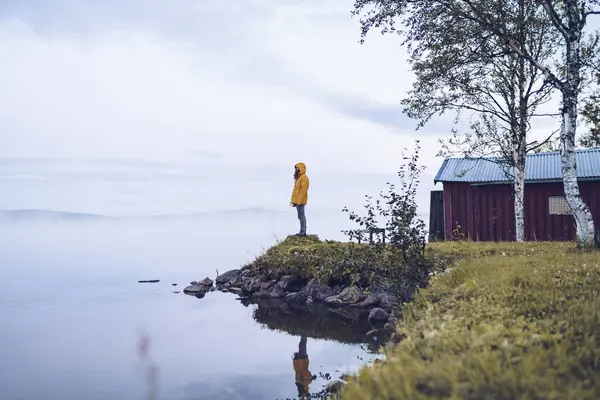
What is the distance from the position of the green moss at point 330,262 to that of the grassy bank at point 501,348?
24.2ft

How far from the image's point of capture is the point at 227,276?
24359 mm

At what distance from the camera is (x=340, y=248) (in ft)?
65.5

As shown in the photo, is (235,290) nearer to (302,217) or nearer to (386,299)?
(302,217)

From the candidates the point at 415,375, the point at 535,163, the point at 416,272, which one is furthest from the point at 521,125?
the point at 415,375

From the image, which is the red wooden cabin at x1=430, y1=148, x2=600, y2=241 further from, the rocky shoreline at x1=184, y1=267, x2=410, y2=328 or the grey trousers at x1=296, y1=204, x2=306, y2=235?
the rocky shoreline at x1=184, y1=267, x2=410, y2=328

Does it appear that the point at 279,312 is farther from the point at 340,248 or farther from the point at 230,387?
the point at 230,387

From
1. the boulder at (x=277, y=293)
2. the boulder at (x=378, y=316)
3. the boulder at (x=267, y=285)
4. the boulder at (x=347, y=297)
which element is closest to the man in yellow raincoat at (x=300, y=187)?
the boulder at (x=267, y=285)

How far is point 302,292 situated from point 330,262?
175cm

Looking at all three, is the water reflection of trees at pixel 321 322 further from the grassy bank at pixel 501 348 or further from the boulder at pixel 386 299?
the grassy bank at pixel 501 348

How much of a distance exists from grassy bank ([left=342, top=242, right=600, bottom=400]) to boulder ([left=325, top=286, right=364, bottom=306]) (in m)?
9.52

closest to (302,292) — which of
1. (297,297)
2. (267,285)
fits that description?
(297,297)

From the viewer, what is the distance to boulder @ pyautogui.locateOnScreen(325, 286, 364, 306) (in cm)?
1780

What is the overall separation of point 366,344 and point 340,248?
725cm

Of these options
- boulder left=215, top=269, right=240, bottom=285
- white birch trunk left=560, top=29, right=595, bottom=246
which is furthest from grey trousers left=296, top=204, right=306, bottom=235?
white birch trunk left=560, top=29, right=595, bottom=246
